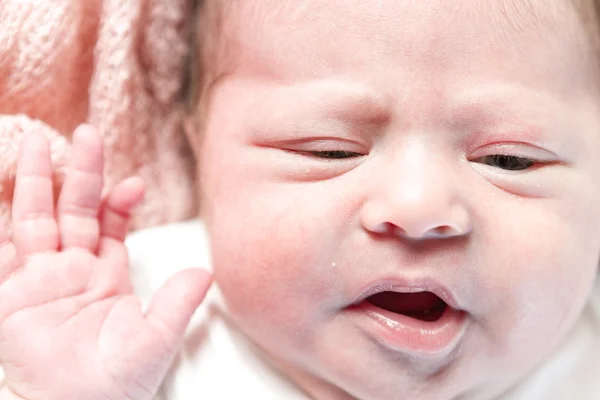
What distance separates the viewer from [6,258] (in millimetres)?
1152

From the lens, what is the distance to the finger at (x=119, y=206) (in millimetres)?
1254

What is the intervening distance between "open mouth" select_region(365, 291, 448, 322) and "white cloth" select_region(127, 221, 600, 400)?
28cm

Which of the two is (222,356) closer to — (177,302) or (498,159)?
(177,302)

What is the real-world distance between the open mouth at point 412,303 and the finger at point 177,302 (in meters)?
0.32

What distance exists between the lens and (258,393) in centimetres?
124

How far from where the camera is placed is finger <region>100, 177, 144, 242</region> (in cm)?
125

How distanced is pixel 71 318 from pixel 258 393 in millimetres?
356

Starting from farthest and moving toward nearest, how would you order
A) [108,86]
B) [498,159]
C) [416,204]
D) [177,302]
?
[108,86] → [177,302] → [498,159] → [416,204]

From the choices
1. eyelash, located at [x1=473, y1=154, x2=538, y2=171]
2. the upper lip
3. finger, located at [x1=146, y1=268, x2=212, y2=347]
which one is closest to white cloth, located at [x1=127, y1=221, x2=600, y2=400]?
finger, located at [x1=146, y1=268, x2=212, y2=347]

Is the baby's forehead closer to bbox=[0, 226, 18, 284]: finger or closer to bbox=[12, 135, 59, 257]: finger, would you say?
bbox=[12, 135, 59, 257]: finger

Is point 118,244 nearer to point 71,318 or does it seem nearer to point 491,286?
point 71,318

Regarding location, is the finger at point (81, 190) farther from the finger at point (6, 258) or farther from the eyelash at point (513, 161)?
the eyelash at point (513, 161)

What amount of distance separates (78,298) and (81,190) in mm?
189

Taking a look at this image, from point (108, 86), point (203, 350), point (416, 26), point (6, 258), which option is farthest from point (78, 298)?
point (416, 26)
